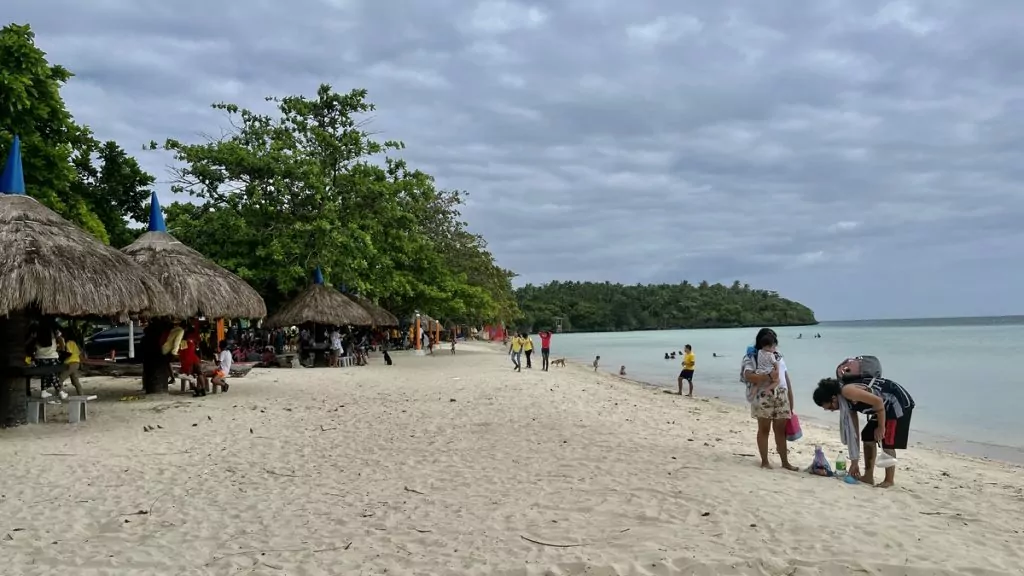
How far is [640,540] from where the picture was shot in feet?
14.2

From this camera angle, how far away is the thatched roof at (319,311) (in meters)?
19.0

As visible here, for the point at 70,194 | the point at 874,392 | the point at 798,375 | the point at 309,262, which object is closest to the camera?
the point at 874,392

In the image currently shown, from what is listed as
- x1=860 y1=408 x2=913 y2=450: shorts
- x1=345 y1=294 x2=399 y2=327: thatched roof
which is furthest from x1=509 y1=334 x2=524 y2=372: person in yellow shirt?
x1=860 y1=408 x2=913 y2=450: shorts

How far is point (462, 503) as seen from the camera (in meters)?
5.25

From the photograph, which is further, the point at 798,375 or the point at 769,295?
the point at 769,295

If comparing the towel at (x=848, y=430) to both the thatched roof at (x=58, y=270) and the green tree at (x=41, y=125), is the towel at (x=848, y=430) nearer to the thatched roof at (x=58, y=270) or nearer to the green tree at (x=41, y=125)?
the thatched roof at (x=58, y=270)

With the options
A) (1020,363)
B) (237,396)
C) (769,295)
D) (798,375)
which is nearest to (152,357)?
(237,396)

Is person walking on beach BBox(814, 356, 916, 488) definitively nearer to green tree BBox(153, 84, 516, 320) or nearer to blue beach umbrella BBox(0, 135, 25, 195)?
blue beach umbrella BBox(0, 135, 25, 195)

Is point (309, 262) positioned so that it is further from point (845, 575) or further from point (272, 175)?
point (845, 575)

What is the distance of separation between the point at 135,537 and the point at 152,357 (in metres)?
7.96

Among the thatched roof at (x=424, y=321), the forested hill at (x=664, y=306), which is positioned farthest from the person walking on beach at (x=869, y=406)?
the forested hill at (x=664, y=306)

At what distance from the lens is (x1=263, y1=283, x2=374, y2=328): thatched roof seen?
62.4ft

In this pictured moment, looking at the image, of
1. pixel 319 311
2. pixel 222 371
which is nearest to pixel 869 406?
pixel 222 371

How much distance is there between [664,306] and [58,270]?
116769mm
